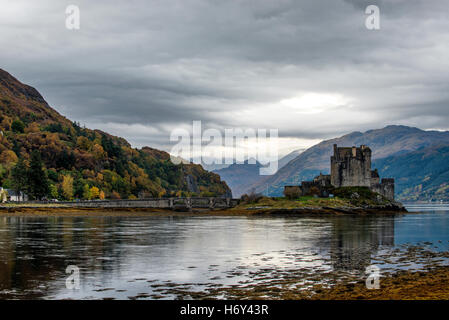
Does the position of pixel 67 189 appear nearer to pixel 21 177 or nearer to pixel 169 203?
pixel 21 177

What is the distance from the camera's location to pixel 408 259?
36219 mm

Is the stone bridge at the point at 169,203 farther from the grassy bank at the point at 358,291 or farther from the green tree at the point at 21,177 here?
the grassy bank at the point at 358,291

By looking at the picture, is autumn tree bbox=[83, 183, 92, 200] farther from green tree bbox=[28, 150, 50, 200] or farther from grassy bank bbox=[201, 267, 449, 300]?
grassy bank bbox=[201, 267, 449, 300]

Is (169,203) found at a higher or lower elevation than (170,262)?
lower

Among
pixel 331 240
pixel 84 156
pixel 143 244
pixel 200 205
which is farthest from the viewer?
pixel 84 156

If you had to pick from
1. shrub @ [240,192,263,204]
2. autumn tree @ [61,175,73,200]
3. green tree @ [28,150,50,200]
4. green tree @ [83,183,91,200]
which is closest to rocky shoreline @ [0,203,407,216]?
shrub @ [240,192,263,204]

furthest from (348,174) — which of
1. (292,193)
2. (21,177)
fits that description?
(21,177)

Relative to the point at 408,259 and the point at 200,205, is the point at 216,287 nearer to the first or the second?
the point at 408,259

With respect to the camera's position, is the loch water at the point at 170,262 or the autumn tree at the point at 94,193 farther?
the autumn tree at the point at 94,193

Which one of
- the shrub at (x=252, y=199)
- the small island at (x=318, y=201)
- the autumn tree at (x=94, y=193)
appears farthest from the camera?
the autumn tree at (x=94, y=193)

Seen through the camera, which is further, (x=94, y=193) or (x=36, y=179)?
(x=94, y=193)

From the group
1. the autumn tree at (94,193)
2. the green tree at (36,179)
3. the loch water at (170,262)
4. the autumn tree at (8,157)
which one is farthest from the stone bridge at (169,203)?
the loch water at (170,262)
